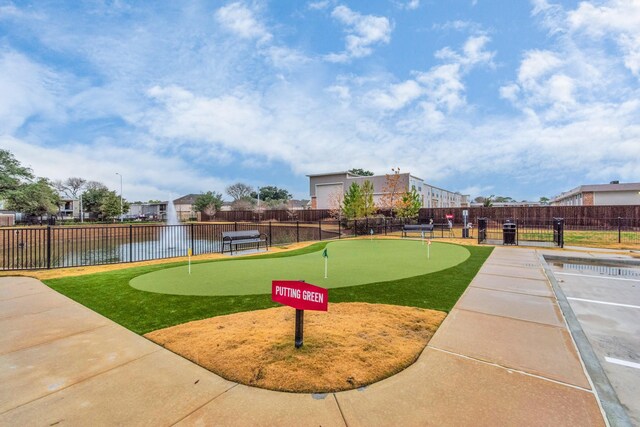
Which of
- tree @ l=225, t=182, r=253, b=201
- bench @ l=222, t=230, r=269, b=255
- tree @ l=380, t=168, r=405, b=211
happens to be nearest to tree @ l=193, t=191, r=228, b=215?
tree @ l=225, t=182, r=253, b=201

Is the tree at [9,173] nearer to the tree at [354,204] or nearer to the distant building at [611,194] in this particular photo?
the tree at [354,204]

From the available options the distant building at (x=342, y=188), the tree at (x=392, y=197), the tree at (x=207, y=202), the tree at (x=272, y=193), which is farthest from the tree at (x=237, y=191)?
the tree at (x=392, y=197)

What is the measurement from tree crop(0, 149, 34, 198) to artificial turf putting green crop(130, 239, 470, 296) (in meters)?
29.7

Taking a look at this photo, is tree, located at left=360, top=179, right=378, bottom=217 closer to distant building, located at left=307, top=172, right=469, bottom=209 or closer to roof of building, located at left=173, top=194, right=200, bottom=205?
distant building, located at left=307, top=172, right=469, bottom=209

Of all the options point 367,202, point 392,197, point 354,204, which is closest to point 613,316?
point 354,204

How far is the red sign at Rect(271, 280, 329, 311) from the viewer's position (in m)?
3.13

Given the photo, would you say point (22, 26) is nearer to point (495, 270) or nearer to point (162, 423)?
point (162, 423)

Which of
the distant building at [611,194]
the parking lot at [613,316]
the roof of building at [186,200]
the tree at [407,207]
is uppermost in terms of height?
the roof of building at [186,200]

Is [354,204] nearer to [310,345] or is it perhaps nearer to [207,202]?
[310,345]

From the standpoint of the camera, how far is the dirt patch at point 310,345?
2.83 m

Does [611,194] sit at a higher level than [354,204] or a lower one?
higher

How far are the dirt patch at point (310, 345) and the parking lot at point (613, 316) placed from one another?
1.88 m

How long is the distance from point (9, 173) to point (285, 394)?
37.8 metres

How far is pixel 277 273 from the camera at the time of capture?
771cm
